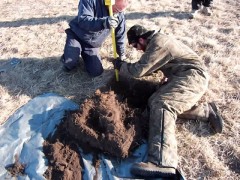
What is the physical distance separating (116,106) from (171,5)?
12.7ft

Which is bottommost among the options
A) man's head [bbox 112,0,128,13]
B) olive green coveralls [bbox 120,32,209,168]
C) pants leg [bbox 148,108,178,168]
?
pants leg [bbox 148,108,178,168]

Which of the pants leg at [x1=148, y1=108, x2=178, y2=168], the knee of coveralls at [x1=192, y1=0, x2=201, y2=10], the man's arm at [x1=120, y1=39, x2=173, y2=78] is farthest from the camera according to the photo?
the knee of coveralls at [x1=192, y1=0, x2=201, y2=10]

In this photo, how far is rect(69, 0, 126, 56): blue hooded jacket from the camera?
4.56 meters

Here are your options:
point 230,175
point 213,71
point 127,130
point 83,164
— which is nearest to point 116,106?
point 127,130

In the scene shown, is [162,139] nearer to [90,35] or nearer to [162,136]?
[162,136]

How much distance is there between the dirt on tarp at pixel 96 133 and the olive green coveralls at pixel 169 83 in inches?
8.6

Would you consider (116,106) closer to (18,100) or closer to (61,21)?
(18,100)

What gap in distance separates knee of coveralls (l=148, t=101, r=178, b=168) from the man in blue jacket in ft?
4.60

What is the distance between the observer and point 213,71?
4.99m

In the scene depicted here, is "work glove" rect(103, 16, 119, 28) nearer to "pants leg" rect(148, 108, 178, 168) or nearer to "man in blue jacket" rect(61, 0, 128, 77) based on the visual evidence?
"man in blue jacket" rect(61, 0, 128, 77)

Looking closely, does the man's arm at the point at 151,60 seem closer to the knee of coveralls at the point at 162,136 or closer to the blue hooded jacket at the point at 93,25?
the knee of coveralls at the point at 162,136

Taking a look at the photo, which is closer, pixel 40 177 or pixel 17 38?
pixel 40 177

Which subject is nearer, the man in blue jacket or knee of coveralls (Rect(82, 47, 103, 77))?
the man in blue jacket

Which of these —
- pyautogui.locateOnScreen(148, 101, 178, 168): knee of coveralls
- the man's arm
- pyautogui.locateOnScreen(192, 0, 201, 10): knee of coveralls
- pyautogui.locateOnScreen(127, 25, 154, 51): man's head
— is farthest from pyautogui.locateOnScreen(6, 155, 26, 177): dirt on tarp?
pyautogui.locateOnScreen(192, 0, 201, 10): knee of coveralls
